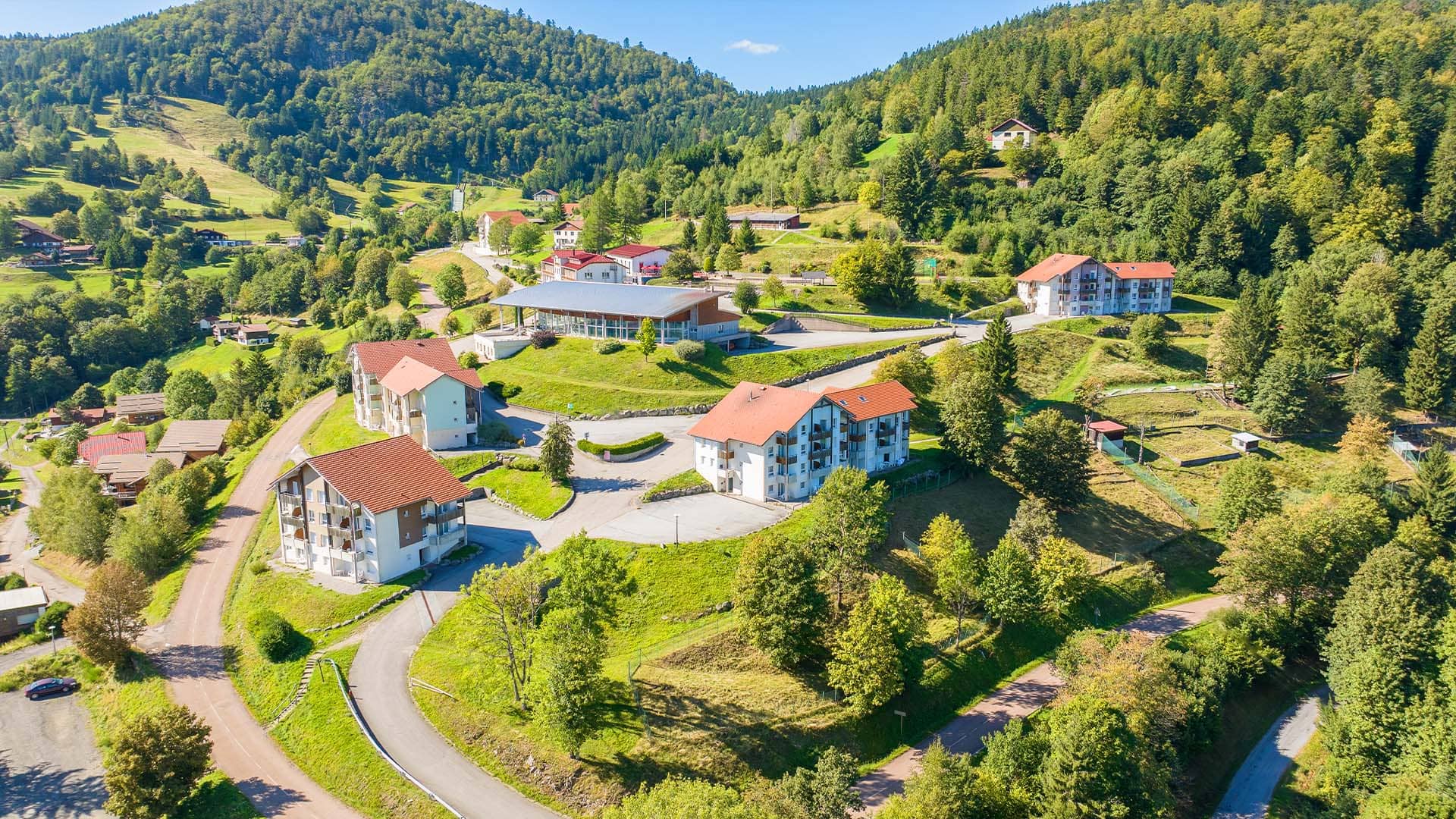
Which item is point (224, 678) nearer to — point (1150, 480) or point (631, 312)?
point (631, 312)

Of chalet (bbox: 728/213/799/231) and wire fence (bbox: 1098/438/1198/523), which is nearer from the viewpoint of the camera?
wire fence (bbox: 1098/438/1198/523)

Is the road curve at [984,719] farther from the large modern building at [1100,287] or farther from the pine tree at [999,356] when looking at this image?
the large modern building at [1100,287]

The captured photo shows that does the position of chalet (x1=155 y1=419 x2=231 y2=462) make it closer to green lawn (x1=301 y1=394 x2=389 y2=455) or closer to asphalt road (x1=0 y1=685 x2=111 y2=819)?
green lawn (x1=301 y1=394 x2=389 y2=455)

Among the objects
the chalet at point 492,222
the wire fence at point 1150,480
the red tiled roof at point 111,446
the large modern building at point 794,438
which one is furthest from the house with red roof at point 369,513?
the chalet at point 492,222

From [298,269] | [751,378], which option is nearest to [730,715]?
[751,378]

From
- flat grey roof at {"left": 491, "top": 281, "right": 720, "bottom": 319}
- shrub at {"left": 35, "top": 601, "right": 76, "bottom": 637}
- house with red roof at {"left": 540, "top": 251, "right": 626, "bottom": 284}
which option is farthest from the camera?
house with red roof at {"left": 540, "top": 251, "right": 626, "bottom": 284}

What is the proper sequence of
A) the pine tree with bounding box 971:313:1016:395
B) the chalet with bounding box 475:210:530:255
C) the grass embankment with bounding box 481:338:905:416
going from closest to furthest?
the pine tree with bounding box 971:313:1016:395, the grass embankment with bounding box 481:338:905:416, the chalet with bounding box 475:210:530:255

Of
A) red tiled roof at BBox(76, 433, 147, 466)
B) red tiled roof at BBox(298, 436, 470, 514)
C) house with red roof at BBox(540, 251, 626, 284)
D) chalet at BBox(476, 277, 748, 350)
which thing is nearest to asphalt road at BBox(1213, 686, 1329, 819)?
red tiled roof at BBox(298, 436, 470, 514)
